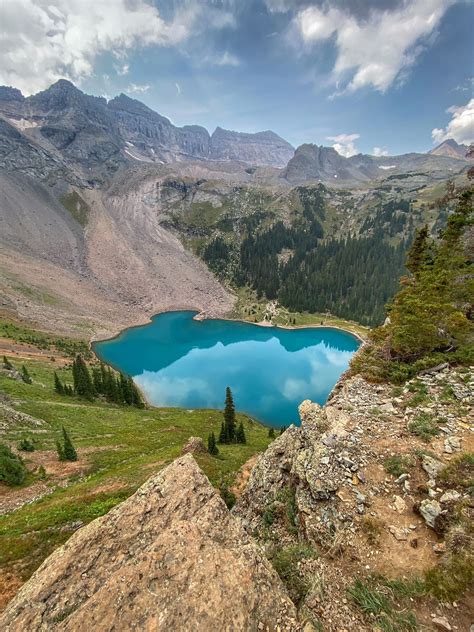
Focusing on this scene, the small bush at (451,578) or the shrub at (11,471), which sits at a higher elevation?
the small bush at (451,578)

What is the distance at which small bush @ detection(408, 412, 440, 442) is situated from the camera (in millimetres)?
11344

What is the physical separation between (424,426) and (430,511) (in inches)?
159

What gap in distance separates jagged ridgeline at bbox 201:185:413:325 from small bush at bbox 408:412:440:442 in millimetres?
113253

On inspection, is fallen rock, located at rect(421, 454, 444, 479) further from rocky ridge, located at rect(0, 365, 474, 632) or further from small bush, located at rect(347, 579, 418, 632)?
small bush, located at rect(347, 579, 418, 632)

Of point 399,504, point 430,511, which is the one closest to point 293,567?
point 399,504

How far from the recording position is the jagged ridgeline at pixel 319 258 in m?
133

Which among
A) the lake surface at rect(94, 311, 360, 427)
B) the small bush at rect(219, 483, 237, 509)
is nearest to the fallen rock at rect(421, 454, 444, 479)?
the small bush at rect(219, 483, 237, 509)

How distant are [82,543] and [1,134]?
23748 cm

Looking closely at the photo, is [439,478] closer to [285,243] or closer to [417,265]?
[417,265]

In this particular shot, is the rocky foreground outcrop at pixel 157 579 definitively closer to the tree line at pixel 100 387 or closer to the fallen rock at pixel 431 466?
the fallen rock at pixel 431 466

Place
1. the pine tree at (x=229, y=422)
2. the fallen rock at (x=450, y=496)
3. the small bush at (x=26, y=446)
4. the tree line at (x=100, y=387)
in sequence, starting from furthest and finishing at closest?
the tree line at (x=100, y=387)
the pine tree at (x=229, y=422)
the small bush at (x=26, y=446)
the fallen rock at (x=450, y=496)

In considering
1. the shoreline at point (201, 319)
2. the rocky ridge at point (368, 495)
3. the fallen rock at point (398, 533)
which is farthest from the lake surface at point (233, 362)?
the fallen rock at point (398, 533)

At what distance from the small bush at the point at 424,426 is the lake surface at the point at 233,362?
4032 cm

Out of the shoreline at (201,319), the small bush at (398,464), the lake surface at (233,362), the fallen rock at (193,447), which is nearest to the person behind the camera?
the small bush at (398,464)
